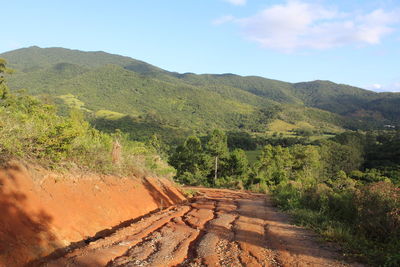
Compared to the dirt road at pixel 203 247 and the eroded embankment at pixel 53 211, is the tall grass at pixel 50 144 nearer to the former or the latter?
the eroded embankment at pixel 53 211

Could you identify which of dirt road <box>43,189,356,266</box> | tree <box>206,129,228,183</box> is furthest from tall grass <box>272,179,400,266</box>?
tree <box>206,129,228,183</box>

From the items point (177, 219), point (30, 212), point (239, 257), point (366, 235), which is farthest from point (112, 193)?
point (366, 235)

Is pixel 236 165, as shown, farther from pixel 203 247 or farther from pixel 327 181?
pixel 203 247

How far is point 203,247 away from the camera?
572 centimetres

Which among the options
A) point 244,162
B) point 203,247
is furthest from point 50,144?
point 244,162

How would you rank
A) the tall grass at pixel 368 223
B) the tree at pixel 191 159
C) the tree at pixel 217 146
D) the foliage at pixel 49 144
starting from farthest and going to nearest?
the tree at pixel 217 146 → the tree at pixel 191 159 → the foliage at pixel 49 144 → the tall grass at pixel 368 223

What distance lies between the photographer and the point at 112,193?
8.77m

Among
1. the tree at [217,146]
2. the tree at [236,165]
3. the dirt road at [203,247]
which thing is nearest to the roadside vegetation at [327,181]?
the tree at [217,146]

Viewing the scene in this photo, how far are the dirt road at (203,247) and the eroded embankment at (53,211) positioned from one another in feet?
1.64

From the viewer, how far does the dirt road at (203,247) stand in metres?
4.93

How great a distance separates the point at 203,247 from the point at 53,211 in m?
3.36

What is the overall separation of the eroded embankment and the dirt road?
0.50 m

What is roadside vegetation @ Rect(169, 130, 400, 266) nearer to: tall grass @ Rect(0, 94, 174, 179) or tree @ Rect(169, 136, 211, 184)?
tree @ Rect(169, 136, 211, 184)

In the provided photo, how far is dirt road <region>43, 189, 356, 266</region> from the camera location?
16.2ft
